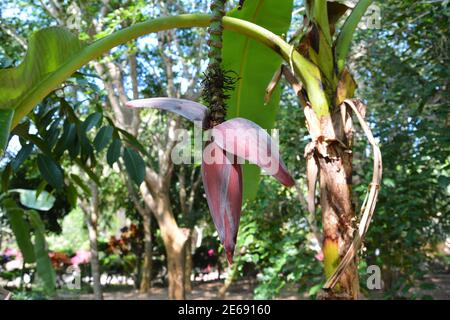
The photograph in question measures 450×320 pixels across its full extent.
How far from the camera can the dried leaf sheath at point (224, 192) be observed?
645 mm

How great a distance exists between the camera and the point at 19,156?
160cm

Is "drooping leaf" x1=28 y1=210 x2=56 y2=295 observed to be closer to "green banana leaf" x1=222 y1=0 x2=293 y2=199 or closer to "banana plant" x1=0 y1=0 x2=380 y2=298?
"green banana leaf" x1=222 y1=0 x2=293 y2=199

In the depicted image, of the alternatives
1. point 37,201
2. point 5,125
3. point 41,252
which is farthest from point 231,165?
point 41,252

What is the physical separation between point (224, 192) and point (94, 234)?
20.5 feet

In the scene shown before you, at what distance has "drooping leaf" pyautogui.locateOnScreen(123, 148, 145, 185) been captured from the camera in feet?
4.98

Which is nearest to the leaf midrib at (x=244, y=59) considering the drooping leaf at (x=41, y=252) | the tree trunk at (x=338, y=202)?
the tree trunk at (x=338, y=202)

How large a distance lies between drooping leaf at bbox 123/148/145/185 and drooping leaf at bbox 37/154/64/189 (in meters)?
0.23

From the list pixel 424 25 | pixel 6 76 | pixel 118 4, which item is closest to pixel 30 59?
pixel 6 76

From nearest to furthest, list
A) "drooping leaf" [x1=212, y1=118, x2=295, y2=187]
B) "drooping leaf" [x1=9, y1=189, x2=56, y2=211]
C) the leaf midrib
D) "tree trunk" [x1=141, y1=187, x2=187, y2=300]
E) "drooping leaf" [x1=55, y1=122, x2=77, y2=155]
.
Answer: "drooping leaf" [x1=212, y1=118, x2=295, y2=187] < the leaf midrib < "drooping leaf" [x1=55, y1=122, x2=77, y2=155] < "drooping leaf" [x1=9, y1=189, x2=56, y2=211] < "tree trunk" [x1=141, y1=187, x2=187, y2=300]

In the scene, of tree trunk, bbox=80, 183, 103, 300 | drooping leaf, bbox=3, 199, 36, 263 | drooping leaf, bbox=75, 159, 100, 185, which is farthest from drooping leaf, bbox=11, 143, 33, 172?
tree trunk, bbox=80, 183, 103, 300

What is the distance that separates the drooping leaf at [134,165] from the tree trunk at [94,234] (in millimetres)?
4891

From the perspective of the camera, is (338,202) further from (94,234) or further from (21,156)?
(94,234)

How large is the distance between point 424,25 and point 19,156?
2.47m

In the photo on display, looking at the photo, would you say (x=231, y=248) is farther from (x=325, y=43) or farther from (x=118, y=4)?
(x=118, y=4)
